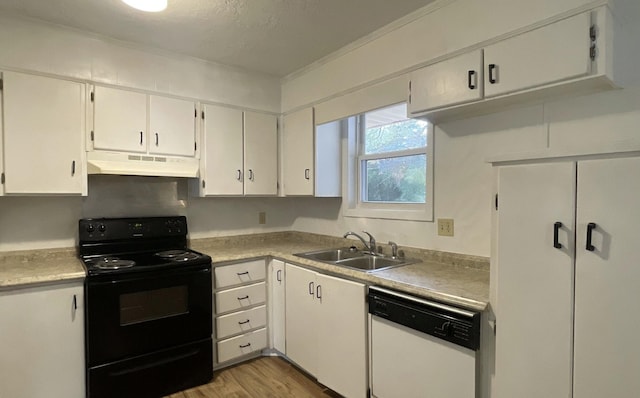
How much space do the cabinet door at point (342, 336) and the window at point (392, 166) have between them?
0.73m

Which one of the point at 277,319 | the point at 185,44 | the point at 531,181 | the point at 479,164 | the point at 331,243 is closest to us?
the point at 531,181

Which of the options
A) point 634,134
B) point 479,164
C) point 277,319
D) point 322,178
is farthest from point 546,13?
point 277,319

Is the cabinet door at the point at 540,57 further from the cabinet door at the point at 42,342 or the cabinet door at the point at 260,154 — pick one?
the cabinet door at the point at 42,342

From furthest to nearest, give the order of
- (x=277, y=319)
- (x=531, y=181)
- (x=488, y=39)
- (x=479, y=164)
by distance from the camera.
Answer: (x=277, y=319) < (x=479, y=164) < (x=488, y=39) < (x=531, y=181)

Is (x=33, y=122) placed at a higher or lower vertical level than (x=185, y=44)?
lower

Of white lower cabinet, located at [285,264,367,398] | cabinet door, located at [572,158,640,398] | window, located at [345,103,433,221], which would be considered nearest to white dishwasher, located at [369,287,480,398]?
white lower cabinet, located at [285,264,367,398]

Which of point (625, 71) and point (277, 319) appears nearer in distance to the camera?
point (625, 71)

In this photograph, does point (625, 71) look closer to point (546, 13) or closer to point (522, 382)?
point (546, 13)

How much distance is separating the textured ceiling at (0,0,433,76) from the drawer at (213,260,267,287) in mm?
1650

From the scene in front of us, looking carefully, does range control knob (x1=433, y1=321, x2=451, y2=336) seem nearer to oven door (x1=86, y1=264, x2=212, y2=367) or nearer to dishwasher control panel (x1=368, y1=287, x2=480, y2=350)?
dishwasher control panel (x1=368, y1=287, x2=480, y2=350)

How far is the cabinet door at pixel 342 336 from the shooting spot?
2.03m

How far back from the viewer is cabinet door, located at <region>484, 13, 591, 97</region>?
143 cm

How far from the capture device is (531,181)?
1334 mm

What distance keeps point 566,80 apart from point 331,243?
6.97 ft
